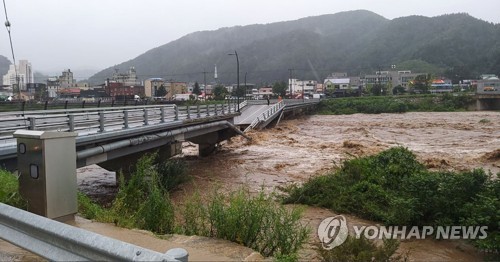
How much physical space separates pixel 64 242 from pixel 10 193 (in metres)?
3.79

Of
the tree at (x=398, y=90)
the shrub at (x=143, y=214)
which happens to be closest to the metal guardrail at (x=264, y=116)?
the shrub at (x=143, y=214)

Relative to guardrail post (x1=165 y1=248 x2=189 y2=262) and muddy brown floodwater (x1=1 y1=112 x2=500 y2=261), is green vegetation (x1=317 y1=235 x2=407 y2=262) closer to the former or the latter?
muddy brown floodwater (x1=1 y1=112 x2=500 y2=261)

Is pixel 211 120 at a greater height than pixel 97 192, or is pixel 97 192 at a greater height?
pixel 211 120

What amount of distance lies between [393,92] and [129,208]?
4931 inches

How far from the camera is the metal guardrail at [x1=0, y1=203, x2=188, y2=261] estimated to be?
118 inches

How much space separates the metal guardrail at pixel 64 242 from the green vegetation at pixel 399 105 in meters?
84.0

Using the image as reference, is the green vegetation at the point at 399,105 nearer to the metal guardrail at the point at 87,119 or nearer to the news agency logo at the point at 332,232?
the metal guardrail at the point at 87,119

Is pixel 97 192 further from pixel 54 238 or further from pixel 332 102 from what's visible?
pixel 332 102

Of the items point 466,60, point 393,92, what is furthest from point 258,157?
point 466,60

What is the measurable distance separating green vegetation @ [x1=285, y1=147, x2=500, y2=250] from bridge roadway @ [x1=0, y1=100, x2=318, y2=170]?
669cm

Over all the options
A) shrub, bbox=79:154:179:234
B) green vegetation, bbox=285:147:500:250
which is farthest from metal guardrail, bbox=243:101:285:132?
shrub, bbox=79:154:179:234

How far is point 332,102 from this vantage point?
92.2 meters

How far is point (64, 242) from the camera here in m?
3.54

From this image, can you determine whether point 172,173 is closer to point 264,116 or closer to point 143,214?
point 143,214
